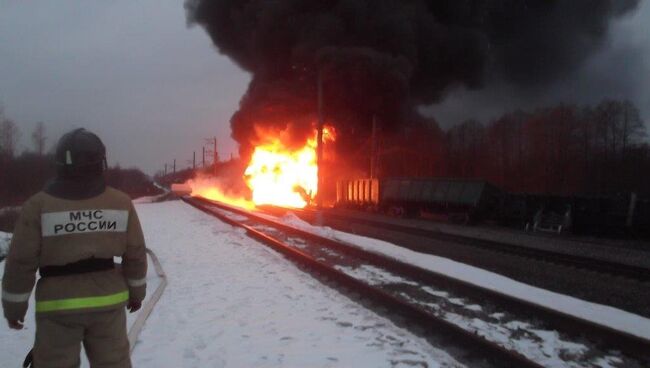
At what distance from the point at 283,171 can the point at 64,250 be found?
3029 centimetres

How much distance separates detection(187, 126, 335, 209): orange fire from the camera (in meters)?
30.6

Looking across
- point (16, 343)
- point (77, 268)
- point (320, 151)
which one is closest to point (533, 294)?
point (16, 343)

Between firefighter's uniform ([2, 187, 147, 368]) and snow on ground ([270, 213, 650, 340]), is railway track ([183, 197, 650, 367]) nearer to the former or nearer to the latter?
snow on ground ([270, 213, 650, 340])

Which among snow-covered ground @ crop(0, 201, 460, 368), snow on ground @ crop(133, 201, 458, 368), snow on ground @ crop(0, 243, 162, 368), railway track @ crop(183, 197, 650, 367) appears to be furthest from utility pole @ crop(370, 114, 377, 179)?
snow on ground @ crop(0, 243, 162, 368)

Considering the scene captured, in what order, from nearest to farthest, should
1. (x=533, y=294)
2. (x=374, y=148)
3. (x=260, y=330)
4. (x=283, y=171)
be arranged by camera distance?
(x=260, y=330), (x=533, y=294), (x=374, y=148), (x=283, y=171)

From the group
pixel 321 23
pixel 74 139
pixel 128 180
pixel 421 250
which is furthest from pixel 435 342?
pixel 128 180

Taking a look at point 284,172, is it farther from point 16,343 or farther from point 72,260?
point 72,260

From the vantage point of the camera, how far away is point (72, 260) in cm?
272

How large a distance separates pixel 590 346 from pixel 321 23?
25800 millimetres

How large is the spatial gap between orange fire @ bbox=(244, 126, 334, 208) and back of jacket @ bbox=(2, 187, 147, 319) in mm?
26194

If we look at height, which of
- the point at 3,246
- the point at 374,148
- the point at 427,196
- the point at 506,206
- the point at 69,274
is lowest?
the point at 3,246

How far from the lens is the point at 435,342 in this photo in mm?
5336

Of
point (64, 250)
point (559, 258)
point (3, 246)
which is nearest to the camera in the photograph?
point (64, 250)

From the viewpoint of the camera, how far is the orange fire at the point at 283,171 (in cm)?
3058
